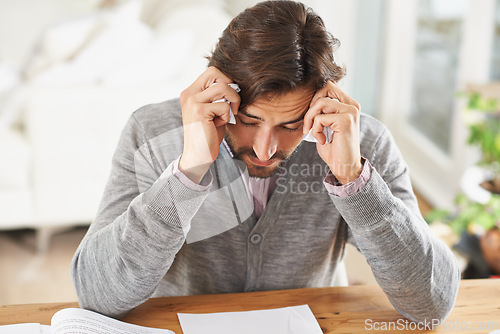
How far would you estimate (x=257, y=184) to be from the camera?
3.71 feet

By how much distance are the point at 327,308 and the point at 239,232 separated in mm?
221

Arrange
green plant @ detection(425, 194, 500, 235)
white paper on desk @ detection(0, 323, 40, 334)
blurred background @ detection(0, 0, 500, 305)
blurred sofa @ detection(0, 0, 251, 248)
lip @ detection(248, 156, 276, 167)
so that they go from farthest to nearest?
1. blurred sofa @ detection(0, 0, 251, 248)
2. blurred background @ detection(0, 0, 500, 305)
3. green plant @ detection(425, 194, 500, 235)
4. lip @ detection(248, 156, 276, 167)
5. white paper on desk @ detection(0, 323, 40, 334)

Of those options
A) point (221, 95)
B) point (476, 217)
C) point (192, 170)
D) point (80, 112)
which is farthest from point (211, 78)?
point (80, 112)

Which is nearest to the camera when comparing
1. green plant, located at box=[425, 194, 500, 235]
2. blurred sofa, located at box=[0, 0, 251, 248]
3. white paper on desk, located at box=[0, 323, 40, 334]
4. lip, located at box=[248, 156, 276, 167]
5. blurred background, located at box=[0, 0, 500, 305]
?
white paper on desk, located at box=[0, 323, 40, 334]

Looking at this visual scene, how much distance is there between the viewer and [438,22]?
3090mm

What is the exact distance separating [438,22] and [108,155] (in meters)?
1.86

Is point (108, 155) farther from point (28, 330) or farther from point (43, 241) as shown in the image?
point (28, 330)

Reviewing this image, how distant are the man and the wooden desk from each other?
3cm

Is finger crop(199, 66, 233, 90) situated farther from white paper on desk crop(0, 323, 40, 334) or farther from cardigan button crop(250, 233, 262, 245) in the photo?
white paper on desk crop(0, 323, 40, 334)

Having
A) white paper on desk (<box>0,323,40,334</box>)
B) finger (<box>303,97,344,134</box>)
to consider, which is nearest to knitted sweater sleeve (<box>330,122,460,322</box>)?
finger (<box>303,97,344,134</box>)

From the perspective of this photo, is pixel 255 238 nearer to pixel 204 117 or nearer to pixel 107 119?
pixel 204 117

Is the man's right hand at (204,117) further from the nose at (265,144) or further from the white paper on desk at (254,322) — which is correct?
the white paper on desk at (254,322)

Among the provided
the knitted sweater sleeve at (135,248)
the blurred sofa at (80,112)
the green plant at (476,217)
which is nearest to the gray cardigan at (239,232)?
the knitted sweater sleeve at (135,248)

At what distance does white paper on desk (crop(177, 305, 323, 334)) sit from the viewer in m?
0.91
